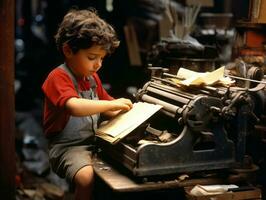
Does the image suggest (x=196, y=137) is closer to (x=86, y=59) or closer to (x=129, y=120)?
(x=129, y=120)

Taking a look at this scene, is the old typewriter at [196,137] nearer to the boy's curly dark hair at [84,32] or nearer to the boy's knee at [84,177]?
the boy's knee at [84,177]

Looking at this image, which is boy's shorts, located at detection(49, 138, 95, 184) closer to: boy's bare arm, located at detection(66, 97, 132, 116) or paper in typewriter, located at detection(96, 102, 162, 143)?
paper in typewriter, located at detection(96, 102, 162, 143)

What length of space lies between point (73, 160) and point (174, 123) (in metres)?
0.83

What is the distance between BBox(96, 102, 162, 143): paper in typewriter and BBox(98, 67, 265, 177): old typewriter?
88 millimetres

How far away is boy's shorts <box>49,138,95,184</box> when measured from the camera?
3590 mm

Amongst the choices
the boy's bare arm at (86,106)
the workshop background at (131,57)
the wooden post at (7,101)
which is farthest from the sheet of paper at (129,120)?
the wooden post at (7,101)

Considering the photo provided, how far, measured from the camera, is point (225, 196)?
3365 millimetres

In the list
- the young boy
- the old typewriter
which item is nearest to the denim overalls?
the young boy

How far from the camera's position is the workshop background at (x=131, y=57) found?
199 inches

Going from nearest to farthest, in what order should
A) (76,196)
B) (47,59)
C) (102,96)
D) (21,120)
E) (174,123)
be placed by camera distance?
(76,196) < (174,123) < (102,96) < (21,120) < (47,59)

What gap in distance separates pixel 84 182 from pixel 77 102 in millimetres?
568

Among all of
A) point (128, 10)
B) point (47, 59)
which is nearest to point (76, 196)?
point (128, 10)

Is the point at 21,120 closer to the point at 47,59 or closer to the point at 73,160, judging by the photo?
the point at 47,59

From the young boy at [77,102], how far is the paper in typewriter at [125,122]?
0.08 metres
